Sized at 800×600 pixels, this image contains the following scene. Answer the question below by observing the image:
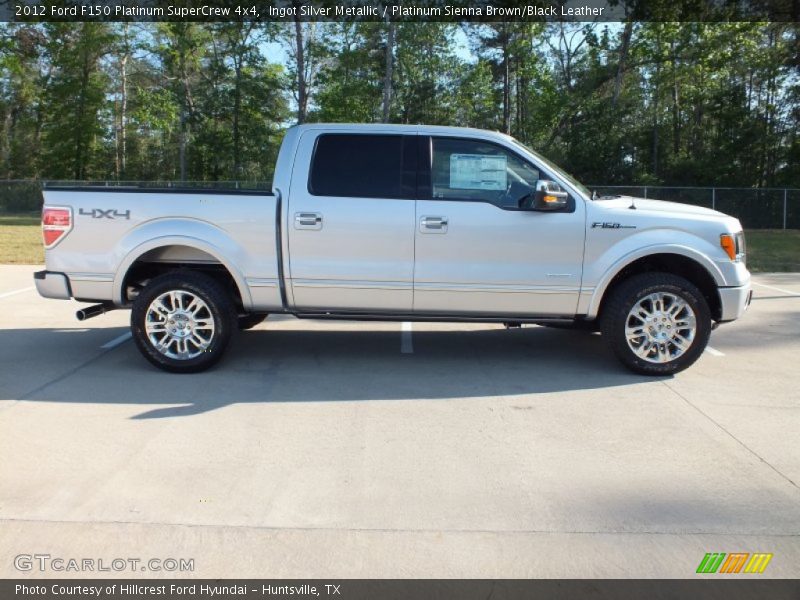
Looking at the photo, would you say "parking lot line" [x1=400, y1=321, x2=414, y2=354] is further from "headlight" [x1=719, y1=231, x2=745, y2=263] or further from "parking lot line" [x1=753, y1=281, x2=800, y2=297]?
"parking lot line" [x1=753, y1=281, x2=800, y2=297]

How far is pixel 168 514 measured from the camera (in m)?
3.82

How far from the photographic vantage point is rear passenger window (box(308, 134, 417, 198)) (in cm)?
640

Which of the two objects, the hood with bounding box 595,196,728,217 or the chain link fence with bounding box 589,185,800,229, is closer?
the hood with bounding box 595,196,728,217

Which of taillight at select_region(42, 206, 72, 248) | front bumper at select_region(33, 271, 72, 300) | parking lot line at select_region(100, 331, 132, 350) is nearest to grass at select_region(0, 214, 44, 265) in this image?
parking lot line at select_region(100, 331, 132, 350)

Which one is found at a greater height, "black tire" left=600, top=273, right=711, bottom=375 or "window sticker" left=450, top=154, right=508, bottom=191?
"window sticker" left=450, top=154, right=508, bottom=191

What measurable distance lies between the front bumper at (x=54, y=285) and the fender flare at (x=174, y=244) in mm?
448

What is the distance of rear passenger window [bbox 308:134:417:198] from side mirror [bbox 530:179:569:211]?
1071mm

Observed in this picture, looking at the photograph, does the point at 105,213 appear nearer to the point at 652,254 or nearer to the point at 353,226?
the point at 353,226

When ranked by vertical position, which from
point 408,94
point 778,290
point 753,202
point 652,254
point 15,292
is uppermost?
point 408,94

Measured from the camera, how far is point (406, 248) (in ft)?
20.7

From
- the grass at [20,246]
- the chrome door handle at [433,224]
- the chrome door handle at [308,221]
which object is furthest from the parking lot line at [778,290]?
the grass at [20,246]

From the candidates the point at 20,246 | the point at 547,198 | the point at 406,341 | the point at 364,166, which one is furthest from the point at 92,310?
the point at 20,246

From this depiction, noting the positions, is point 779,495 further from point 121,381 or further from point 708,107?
point 708,107

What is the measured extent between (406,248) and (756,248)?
53.3 ft
